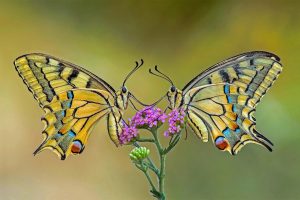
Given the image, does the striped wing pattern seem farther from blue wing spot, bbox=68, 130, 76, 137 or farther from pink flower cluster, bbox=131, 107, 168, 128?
pink flower cluster, bbox=131, 107, 168, 128

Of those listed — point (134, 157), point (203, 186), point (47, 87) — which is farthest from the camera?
point (203, 186)

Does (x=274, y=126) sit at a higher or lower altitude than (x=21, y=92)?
lower

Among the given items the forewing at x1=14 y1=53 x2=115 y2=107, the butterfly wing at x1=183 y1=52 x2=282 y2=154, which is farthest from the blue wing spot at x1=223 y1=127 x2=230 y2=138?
the forewing at x1=14 y1=53 x2=115 y2=107

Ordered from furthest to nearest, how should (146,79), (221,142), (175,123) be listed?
1. (146,79)
2. (221,142)
3. (175,123)

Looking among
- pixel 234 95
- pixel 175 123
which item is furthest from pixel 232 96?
pixel 175 123

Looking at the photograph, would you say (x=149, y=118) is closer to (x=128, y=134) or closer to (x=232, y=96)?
(x=128, y=134)
